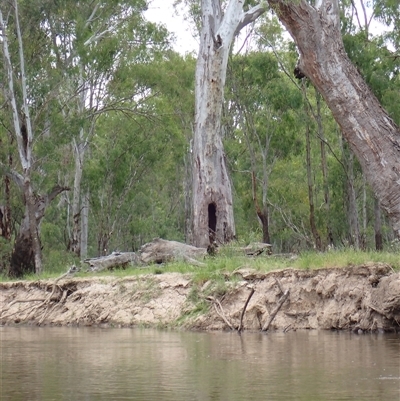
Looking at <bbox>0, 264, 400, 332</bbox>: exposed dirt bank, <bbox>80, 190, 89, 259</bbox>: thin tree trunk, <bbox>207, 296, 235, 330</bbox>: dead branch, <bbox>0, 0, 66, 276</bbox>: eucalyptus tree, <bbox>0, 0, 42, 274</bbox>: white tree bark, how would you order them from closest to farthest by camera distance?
1. <bbox>0, 264, 400, 332</bbox>: exposed dirt bank
2. <bbox>207, 296, 235, 330</bbox>: dead branch
3. <bbox>0, 0, 42, 274</bbox>: white tree bark
4. <bbox>0, 0, 66, 276</bbox>: eucalyptus tree
5. <bbox>80, 190, 89, 259</bbox>: thin tree trunk

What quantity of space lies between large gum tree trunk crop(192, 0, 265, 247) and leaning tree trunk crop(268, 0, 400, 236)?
4.51m

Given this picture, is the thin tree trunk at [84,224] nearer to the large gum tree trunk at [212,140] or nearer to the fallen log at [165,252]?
the large gum tree trunk at [212,140]

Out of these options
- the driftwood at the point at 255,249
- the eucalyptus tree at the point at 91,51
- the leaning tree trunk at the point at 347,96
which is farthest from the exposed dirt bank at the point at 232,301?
the eucalyptus tree at the point at 91,51

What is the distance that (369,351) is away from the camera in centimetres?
834

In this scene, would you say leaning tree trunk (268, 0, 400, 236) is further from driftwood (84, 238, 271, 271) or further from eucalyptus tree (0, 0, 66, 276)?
eucalyptus tree (0, 0, 66, 276)

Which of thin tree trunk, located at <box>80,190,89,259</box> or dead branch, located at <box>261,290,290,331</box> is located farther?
thin tree trunk, located at <box>80,190,89,259</box>

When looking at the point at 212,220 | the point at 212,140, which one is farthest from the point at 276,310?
the point at 212,140

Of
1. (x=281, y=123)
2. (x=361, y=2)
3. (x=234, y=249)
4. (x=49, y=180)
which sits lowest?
(x=234, y=249)

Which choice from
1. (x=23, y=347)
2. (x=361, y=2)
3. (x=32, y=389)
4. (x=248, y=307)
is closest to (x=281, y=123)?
(x=361, y=2)

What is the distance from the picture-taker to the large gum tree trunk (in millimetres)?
20547

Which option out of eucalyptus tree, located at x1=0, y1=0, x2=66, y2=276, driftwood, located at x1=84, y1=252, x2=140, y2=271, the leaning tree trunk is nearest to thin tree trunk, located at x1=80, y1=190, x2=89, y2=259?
eucalyptus tree, located at x1=0, y1=0, x2=66, y2=276

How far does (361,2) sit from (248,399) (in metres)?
20.8

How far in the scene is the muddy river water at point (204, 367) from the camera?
573cm

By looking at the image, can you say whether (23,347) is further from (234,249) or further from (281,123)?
(281,123)
